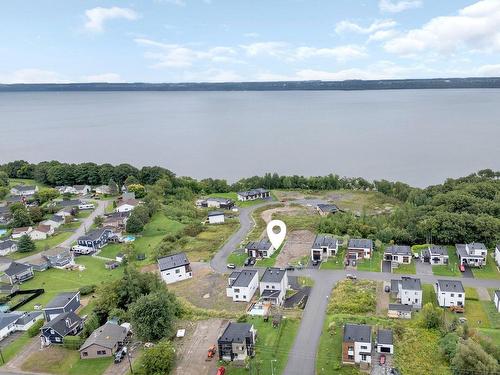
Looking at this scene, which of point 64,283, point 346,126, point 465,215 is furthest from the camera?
point 346,126

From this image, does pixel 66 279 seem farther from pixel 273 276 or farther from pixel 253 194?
pixel 253 194

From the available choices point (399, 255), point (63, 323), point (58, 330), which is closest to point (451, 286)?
point (399, 255)

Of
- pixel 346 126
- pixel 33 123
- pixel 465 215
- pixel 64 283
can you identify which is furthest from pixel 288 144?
pixel 33 123

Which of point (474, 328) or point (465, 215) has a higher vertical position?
point (465, 215)

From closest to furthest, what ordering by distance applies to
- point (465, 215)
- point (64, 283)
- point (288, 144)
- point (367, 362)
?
1. point (367, 362)
2. point (64, 283)
3. point (465, 215)
4. point (288, 144)

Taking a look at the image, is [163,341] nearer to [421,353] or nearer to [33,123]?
[421,353]

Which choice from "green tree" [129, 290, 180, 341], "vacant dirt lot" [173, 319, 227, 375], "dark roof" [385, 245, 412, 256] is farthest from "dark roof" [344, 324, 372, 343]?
"dark roof" [385, 245, 412, 256]

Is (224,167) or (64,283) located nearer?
(64,283)

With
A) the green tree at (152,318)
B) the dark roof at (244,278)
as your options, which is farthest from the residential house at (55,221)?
the green tree at (152,318)
